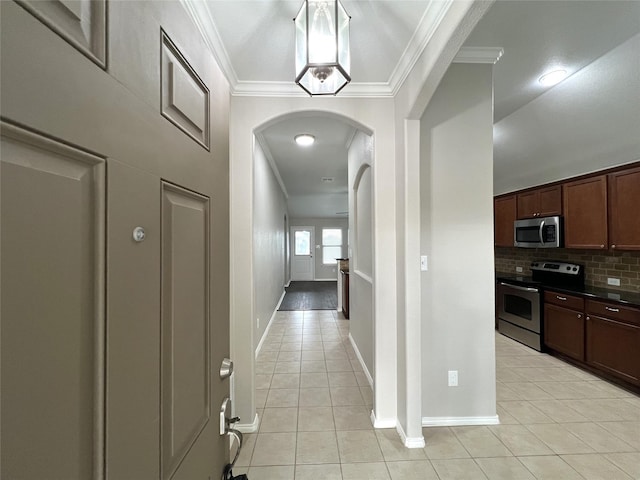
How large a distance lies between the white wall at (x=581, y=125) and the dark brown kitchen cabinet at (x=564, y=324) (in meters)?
1.49

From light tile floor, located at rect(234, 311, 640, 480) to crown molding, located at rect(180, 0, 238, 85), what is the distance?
2430 mm

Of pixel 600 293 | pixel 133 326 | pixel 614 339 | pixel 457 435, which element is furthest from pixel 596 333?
pixel 133 326

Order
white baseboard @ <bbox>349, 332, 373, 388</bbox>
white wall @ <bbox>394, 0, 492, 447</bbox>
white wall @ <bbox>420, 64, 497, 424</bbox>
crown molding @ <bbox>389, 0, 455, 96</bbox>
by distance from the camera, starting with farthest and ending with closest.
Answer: white baseboard @ <bbox>349, 332, 373, 388</bbox>, white wall @ <bbox>420, 64, 497, 424</bbox>, white wall @ <bbox>394, 0, 492, 447</bbox>, crown molding @ <bbox>389, 0, 455, 96</bbox>

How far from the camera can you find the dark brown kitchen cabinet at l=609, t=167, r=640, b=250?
2660mm

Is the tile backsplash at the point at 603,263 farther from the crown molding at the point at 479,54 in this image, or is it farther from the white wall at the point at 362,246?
the white wall at the point at 362,246

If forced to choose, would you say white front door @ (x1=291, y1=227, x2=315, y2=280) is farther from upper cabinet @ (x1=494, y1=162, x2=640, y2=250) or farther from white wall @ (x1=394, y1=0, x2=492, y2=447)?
white wall @ (x1=394, y1=0, x2=492, y2=447)

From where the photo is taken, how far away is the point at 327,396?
2.62m

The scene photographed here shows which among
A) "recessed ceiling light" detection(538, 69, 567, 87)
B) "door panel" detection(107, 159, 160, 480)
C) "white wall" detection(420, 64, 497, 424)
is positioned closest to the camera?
Result: "door panel" detection(107, 159, 160, 480)

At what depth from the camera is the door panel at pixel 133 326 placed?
429mm

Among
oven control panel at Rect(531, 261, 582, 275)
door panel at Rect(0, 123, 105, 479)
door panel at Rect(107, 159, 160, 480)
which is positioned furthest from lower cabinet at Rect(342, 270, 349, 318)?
door panel at Rect(0, 123, 105, 479)

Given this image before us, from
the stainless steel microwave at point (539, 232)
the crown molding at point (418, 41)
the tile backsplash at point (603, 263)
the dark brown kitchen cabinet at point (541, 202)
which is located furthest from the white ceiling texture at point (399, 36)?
the tile backsplash at point (603, 263)

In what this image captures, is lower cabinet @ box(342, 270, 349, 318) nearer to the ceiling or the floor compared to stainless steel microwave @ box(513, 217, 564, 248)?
nearer to the floor

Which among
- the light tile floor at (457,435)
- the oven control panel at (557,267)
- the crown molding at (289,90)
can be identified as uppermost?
the crown molding at (289,90)

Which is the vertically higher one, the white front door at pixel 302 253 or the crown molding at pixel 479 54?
the crown molding at pixel 479 54
